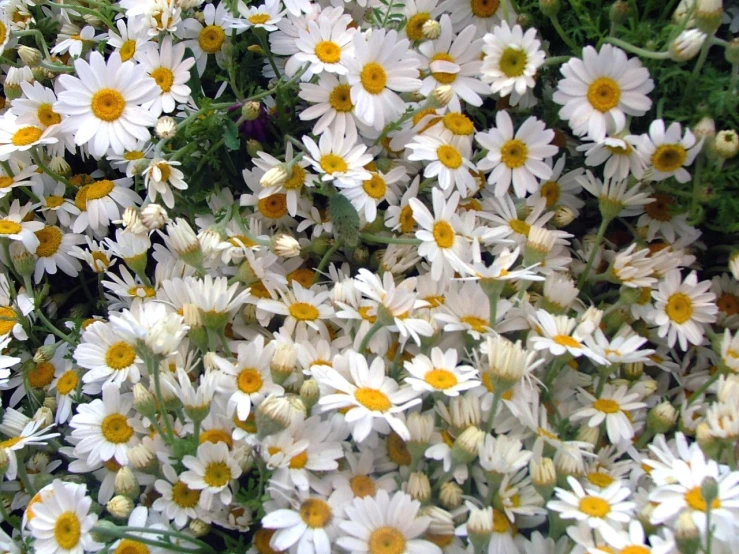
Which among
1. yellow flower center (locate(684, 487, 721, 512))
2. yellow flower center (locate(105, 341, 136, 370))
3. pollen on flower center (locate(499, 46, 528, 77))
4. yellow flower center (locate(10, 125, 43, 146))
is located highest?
pollen on flower center (locate(499, 46, 528, 77))

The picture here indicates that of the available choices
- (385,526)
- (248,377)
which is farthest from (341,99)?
(385,526)

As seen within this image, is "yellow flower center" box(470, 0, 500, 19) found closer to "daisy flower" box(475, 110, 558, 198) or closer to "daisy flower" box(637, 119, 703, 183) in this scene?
"daisy flower" box(475, 110, 558, 198)

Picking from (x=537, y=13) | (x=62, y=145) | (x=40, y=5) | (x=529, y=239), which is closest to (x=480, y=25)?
(x=537, y=13)

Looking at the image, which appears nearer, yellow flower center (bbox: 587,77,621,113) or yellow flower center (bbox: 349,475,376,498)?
yellow flower center (bbox: 349,475,376,498)

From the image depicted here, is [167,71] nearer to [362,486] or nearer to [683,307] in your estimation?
[362,486]

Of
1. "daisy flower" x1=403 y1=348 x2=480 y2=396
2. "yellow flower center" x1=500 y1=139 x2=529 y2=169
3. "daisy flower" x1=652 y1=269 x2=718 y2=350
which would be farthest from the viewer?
"yellow flower center" x1=500 y1=139 x2=529 y2=169

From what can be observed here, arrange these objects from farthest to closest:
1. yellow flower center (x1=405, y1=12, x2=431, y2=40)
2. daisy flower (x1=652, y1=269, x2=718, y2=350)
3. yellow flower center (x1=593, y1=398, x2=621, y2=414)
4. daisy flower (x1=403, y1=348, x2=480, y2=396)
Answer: yellow flower center (x1=405, y1=12, x2=431, y2=40)
daisy flower (x1=652, y1=269, x2=718, y2=350)
yellow flower center (x1=593, y1=398, x2=621, y2=414)
daisy flower (x1=403, y1=348, x2=480, y2=396)

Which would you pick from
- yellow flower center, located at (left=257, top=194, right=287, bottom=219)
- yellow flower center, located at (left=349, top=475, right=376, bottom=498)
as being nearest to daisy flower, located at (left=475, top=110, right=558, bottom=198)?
yellow flower center, located at (left=257, top=194, right=287, bottom=219)
